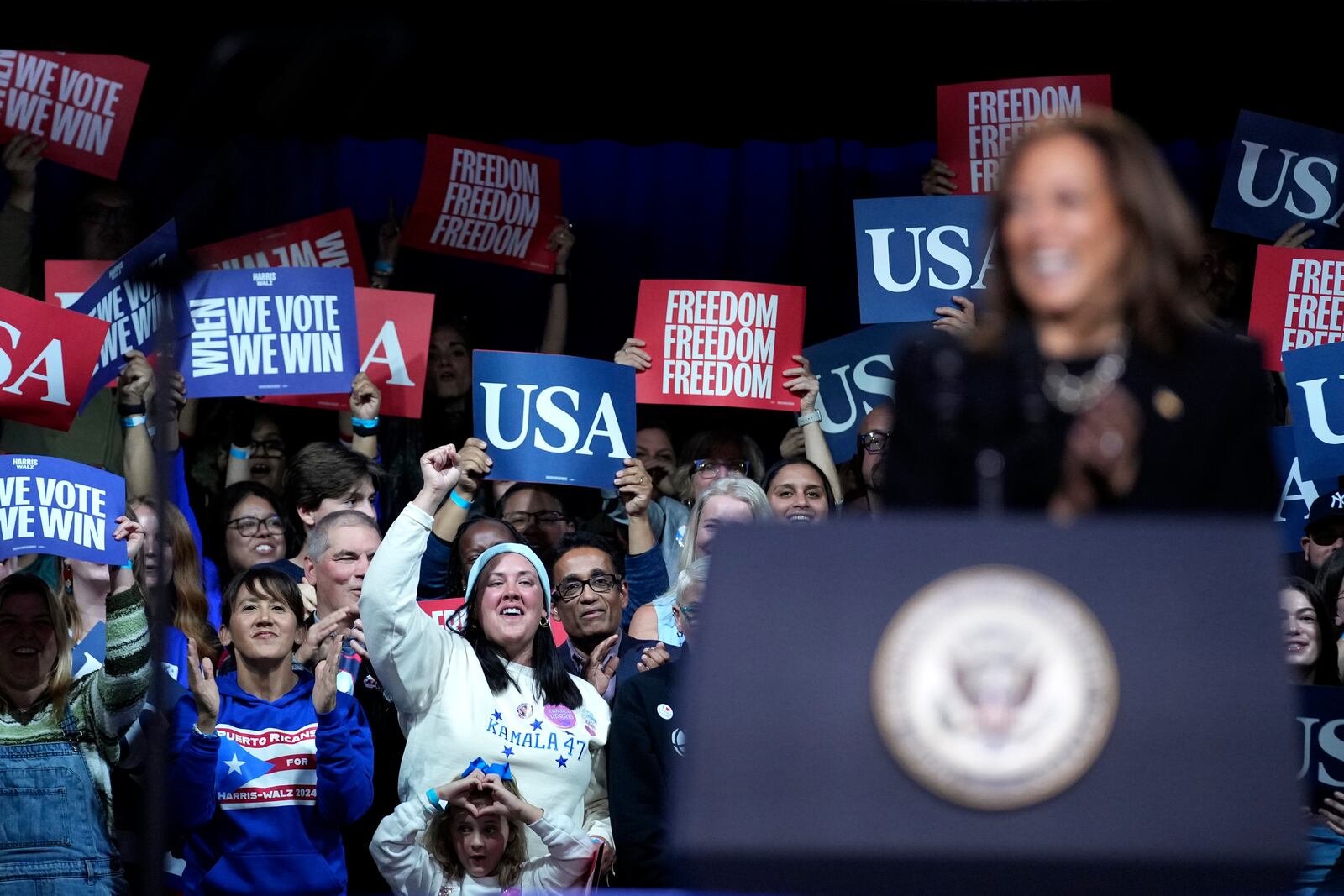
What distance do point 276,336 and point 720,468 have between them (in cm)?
134

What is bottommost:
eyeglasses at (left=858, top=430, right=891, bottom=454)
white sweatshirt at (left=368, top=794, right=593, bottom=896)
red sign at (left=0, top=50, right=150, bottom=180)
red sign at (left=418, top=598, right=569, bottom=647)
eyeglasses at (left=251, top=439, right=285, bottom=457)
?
white sweatshirt at (left=368, top=794, right=593, bottom=896)

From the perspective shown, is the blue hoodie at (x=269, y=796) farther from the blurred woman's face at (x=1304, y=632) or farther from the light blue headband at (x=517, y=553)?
the blurred woman's face at (x=1304, y=632)

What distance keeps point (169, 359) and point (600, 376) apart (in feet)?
10.5

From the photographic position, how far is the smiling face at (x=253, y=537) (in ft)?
15.3

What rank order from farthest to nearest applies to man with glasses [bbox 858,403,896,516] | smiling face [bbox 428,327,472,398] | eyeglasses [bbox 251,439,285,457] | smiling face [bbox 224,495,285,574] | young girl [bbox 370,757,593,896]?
smiling face [bbox 428,327,472,398] → eyeglasses [bbox 251,439,285,457] → man with glasses [bbox 858,403,896,516] → smiling face [bbox 224,495,285,574] → young girl [bbox 370,757,593,896]

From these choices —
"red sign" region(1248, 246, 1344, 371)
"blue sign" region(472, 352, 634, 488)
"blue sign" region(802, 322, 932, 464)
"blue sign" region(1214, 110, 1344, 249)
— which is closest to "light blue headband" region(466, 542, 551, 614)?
"blue sign" region(472, 352, 634, 488)

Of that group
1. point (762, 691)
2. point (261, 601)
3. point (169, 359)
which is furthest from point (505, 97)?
point (762, 691)

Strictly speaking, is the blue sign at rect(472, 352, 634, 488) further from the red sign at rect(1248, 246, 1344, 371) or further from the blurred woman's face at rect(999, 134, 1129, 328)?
the blurred woman's face at rect(999, 134, 1129, 328)

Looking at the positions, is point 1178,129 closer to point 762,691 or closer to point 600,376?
point 600,376

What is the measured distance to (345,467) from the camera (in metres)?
4.67

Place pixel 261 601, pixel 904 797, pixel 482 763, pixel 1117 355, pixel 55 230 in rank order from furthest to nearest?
pixel 55 230 < pixel 261 601 < pixel 482 763 < pixel 1117 355 < pixel 904 797

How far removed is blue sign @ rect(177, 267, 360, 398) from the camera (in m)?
4.91

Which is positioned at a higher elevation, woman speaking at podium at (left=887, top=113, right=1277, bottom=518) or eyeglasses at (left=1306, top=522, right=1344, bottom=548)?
woman speaking at podium at (left=887, top=113, right=1277, bottom=518)

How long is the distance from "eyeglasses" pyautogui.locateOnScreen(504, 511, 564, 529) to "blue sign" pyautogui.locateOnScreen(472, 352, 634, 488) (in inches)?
6.0
